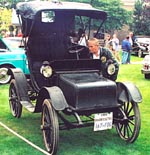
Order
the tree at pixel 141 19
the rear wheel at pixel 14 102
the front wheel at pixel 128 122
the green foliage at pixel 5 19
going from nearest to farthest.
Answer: the front wheel at pixel 128 122 → the rear wheel at pixel 14 102 → the green foliage at pixel 5 19 → the tree at pixel 141 19

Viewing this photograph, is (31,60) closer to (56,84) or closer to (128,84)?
(56,84)

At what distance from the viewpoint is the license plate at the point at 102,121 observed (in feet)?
18.1

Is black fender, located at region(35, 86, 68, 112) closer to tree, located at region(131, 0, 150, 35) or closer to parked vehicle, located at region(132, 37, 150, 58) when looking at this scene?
parked vehicle, located at region(132, 37, 150, 58)

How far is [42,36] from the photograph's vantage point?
721 cm

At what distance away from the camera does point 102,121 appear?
5.56 meters

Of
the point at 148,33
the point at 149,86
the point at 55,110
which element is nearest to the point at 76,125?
the point at 55,110

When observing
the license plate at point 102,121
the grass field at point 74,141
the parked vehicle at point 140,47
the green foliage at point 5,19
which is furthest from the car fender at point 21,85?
the green foliage at point 5,19

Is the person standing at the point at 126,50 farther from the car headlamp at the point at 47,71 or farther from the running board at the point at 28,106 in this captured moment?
the car headlamp at the point at 47,71

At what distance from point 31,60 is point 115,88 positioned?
1.99 m

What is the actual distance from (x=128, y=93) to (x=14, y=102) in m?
2.67

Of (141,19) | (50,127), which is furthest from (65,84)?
(141,19)

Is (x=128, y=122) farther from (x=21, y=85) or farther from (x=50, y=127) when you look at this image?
(x=21, y=85)

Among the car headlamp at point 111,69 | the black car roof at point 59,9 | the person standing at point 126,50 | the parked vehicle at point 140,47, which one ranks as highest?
the black car roof at point 59,9

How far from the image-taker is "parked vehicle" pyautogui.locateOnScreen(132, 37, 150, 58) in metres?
23.1
